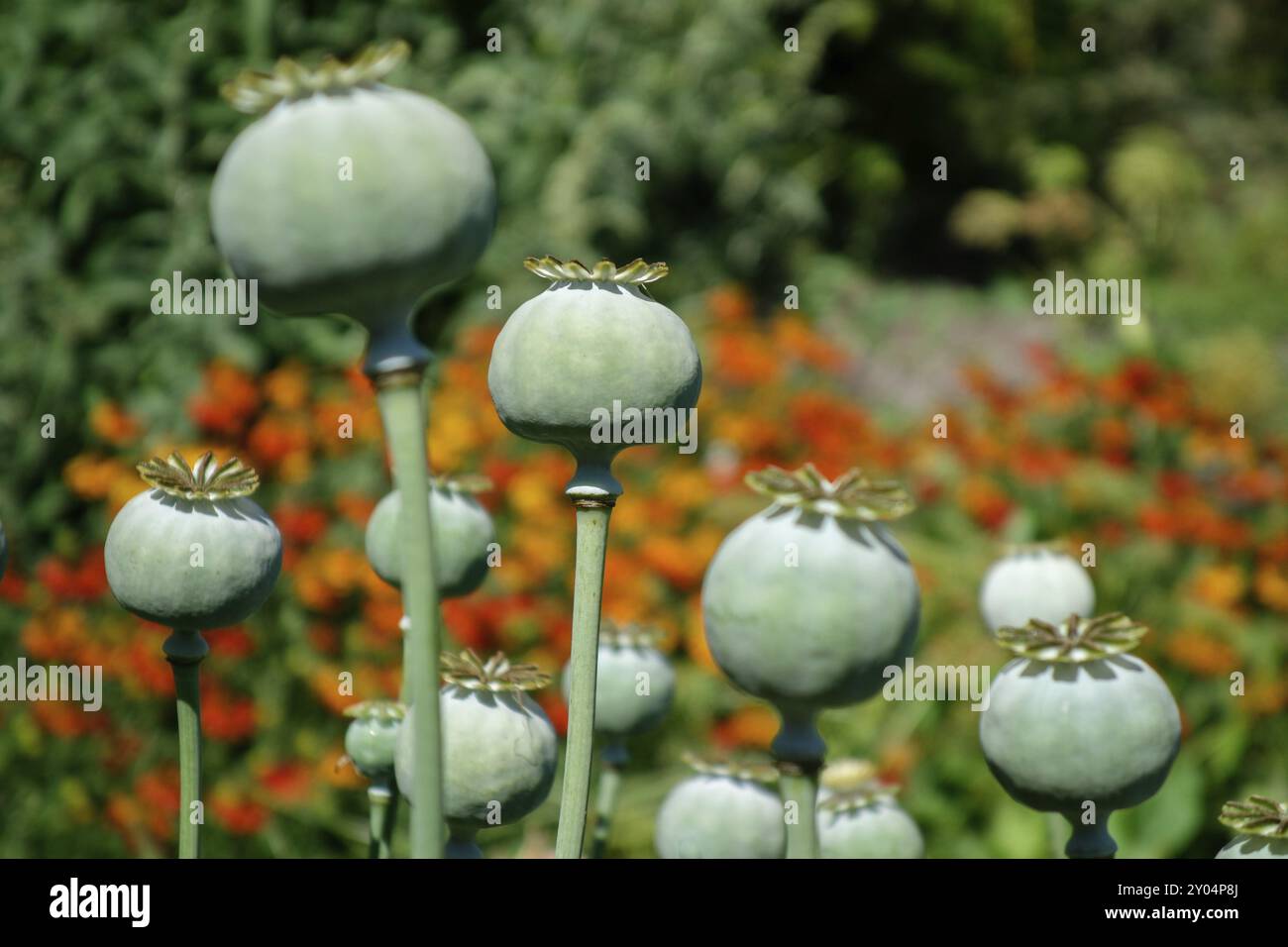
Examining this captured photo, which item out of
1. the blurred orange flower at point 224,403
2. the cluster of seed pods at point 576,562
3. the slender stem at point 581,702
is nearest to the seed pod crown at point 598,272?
the cluster of seed pods at point 576,562

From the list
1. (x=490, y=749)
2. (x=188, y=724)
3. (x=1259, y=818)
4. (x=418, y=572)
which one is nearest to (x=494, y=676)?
(x=490, y=749)

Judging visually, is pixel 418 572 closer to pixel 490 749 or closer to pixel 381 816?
pixel 490 749

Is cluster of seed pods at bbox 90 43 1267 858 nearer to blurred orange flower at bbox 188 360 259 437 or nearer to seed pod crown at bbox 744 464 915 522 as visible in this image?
seed pod crown at bbox 744 464 915 522

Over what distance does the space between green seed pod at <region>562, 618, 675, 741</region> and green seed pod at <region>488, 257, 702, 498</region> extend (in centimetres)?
28

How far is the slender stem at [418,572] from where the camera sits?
17.5 inches

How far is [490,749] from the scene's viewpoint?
659 millimetres

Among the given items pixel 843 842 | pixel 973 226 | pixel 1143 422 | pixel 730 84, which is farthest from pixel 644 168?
pixel 843 842

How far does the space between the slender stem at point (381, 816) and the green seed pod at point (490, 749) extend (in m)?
0.15

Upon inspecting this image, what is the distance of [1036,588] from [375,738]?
0.54 meters

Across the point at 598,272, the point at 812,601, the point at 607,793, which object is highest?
the point at 598,272

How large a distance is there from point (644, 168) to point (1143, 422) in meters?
2.00

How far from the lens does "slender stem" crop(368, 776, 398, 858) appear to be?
83 centimetres

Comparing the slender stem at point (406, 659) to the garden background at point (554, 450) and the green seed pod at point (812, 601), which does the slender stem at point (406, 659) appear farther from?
the garden background at point (554, 450)
